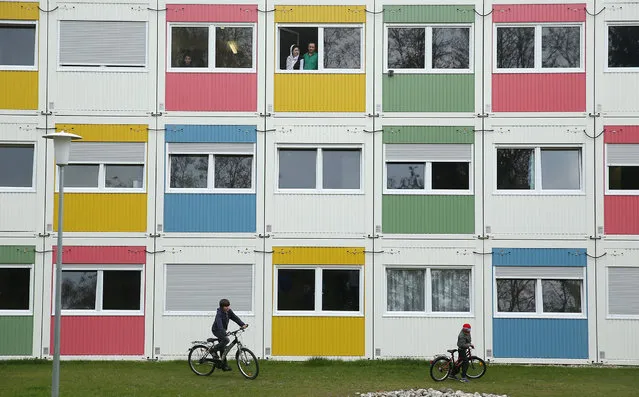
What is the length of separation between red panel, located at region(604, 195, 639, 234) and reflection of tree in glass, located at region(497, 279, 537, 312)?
235 cm

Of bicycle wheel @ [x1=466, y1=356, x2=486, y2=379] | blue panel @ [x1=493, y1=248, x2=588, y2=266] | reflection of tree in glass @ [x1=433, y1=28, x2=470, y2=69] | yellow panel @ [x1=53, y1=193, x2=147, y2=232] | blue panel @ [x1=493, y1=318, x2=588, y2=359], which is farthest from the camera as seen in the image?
reflection of tree in glass @ [x1=433, y1=28, x2=470, y2=69]

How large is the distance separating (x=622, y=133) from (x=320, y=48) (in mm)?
7765

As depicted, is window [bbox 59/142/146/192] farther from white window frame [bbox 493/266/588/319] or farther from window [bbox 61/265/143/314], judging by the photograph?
white window frame [bbox 493/266/588/319]

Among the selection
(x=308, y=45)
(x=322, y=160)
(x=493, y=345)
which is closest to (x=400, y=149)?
(x=322, y=160)

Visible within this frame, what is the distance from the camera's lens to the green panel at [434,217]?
24.0 meters

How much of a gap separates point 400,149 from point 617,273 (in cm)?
612

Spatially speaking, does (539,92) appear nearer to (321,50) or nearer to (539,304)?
(539,304)

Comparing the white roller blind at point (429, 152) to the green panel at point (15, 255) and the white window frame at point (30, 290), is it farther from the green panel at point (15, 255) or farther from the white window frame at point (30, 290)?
the white window frame at point (30, 290)

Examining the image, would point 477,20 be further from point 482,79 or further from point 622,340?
point 622,340

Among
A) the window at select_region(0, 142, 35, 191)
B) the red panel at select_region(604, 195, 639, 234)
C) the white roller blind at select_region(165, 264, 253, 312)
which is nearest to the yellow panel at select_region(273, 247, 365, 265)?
the white roller blind at select_region(165, 264, 253, 312)

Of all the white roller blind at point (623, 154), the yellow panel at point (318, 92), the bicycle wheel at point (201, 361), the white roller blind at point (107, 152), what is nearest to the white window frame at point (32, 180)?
the white roller blind at point (107, 152)

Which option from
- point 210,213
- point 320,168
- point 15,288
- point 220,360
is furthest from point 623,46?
point 15,288

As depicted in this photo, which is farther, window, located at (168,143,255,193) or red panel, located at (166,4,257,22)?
red panel, located at (166,4,257,22)

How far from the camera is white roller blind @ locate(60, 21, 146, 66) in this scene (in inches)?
958
